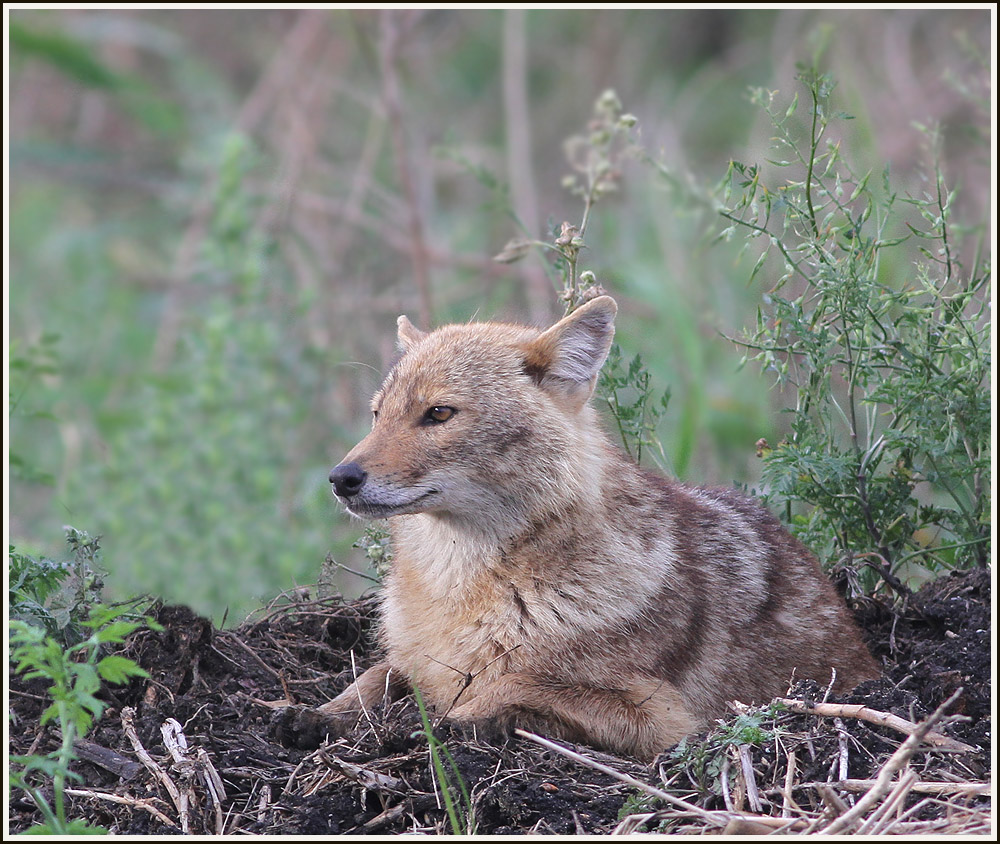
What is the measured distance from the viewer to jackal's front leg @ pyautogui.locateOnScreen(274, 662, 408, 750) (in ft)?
14.9

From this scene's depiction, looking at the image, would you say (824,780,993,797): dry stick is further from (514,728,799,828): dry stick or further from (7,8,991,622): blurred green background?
(7,8,991,622): blurred green background

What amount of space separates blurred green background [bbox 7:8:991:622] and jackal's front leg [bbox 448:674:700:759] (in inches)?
51.1

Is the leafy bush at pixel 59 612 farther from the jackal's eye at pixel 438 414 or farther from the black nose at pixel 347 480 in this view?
the jackal's eye at pixel 438 414

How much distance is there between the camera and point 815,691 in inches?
183

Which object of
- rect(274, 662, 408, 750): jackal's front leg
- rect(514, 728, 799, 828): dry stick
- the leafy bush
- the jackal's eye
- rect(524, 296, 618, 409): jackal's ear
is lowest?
rect(274, 662, 408, 750): jackal's front leg

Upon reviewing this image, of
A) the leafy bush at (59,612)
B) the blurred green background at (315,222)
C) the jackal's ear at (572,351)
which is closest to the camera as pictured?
the leafy bush at (59,612)

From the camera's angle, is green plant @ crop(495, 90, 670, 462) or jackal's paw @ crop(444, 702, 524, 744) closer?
jackal's paw @ crop(444, 702, 524, 744)

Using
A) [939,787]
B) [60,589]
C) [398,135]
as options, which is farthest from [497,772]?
[398,135]

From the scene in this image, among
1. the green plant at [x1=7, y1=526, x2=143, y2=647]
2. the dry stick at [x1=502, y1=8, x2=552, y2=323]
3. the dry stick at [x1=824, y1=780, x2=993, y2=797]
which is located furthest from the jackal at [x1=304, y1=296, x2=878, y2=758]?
the dry stick at [x1=502, y1=8, x2=552, y2=323]

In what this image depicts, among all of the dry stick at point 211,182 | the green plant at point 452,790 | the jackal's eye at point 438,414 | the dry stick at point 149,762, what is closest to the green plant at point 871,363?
the jackal's eye at point 438,414

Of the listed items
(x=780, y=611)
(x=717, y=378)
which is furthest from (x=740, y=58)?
(x=780, y=611)

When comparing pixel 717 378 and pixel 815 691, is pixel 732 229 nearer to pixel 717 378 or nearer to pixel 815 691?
pixel 815 691

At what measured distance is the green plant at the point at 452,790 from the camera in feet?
12.6

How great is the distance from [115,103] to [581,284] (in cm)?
990
